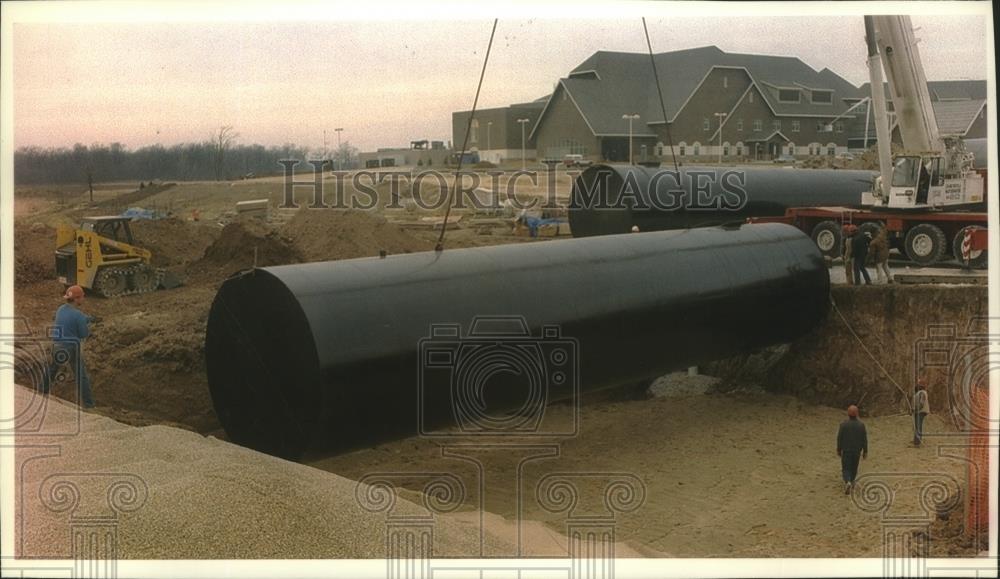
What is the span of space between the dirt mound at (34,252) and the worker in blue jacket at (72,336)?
25.4 feet

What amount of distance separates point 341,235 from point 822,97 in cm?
1912

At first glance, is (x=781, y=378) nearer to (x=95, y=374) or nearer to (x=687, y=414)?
(x=687, y=414)

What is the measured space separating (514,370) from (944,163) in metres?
8.48

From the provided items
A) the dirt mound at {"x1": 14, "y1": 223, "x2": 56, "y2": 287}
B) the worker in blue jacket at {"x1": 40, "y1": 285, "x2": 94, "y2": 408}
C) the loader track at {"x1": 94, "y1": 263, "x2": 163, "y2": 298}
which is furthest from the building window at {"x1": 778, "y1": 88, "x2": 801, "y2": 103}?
the worker in blue jacket at {"x1": 40, "y1": 285, "x2": 94, "y2": 408}

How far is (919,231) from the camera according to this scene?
42.1 ft

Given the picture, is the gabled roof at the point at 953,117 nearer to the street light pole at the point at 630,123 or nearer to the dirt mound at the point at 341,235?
the dirt mound at the point at 341,235

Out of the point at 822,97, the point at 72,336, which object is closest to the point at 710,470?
the point at 72,336

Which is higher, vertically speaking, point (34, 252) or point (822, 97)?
point (822, 97)

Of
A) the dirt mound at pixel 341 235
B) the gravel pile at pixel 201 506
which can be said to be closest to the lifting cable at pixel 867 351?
the gravel pile at pixel 201 506

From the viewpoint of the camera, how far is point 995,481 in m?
6.69

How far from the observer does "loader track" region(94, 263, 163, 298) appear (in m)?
13.9

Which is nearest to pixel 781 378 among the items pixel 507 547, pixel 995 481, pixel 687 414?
pixel 687 414

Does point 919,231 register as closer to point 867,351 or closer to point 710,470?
point 867,351

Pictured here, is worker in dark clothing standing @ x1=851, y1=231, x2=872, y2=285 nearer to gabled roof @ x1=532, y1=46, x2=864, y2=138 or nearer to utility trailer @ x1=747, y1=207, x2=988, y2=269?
utility trailer @ x1=747, y1=207, x2=988, y2=269
